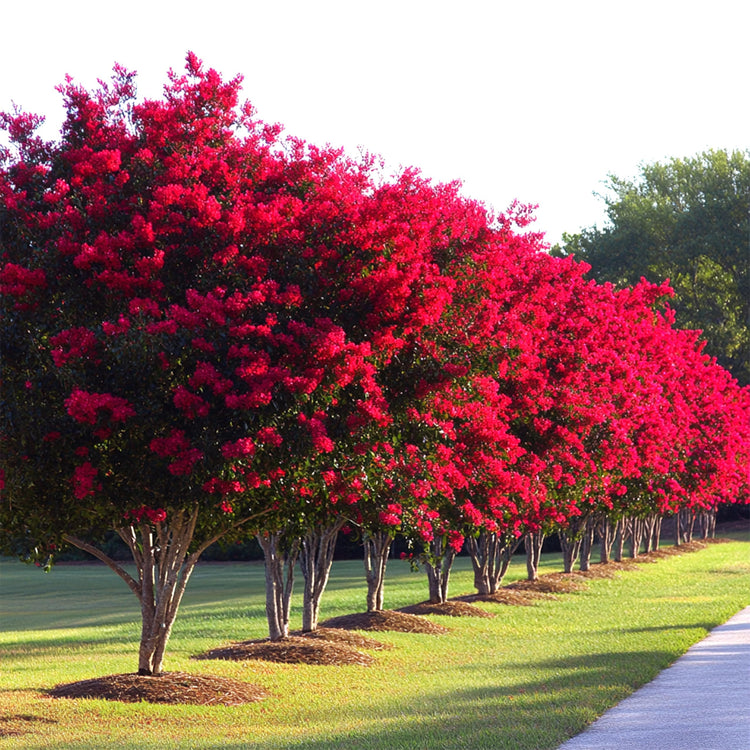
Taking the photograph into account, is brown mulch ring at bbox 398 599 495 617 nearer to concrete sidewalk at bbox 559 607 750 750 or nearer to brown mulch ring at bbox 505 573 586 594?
brown mulch ring at bbox 505 573 586 594

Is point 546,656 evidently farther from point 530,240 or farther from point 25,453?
point 25,453

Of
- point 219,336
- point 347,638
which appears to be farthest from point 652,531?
point 219,336

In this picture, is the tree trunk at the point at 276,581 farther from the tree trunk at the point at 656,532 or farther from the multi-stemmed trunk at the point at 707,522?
the multi-stemmed trunk at the point at 707,522

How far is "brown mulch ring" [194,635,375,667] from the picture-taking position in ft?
47.4

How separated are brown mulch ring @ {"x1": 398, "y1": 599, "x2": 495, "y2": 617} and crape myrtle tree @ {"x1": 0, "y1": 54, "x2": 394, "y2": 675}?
9.15 metres

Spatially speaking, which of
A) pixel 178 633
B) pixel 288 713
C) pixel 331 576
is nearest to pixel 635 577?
pixel 331 576

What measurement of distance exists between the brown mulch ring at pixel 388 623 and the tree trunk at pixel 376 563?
1.08 feet

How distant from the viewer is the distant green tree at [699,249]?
2365 inches

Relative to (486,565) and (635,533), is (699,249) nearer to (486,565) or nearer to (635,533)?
(635,533)

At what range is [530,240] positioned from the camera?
17.3 m

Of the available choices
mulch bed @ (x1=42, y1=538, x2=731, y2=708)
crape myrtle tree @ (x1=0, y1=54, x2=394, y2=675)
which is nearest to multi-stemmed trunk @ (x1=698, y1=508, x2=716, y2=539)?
mulch bed @ (x1=42, y1=538, x2=731, y2=708)

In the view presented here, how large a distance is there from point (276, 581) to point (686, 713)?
7.01 metres

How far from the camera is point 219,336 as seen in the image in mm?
10312

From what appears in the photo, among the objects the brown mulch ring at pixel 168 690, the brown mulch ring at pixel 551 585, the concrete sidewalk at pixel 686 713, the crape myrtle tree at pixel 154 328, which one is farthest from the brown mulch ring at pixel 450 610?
the crape myrtle tree at pixel 154 328
